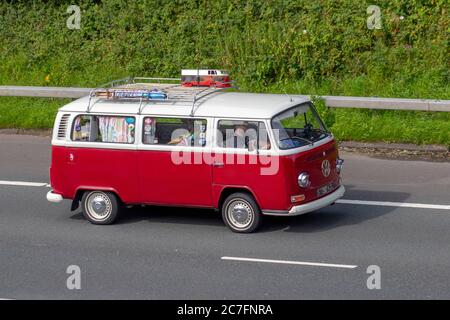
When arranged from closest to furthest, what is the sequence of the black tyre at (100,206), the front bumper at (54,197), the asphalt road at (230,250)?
the asphalt road at (230,250), the black tyre at (100,206), the front bumper at (54,197)

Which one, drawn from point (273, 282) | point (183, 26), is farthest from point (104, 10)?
point (273, 282)

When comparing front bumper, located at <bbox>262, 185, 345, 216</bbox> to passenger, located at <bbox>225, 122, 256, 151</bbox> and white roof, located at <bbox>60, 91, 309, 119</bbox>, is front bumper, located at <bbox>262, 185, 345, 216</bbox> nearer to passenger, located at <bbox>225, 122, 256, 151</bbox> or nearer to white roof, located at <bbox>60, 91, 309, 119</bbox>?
passenger, located at <bbox>225, 122, 256, 151</bbox>

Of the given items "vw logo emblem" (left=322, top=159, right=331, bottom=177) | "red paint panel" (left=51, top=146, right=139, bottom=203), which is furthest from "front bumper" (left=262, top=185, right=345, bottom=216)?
"red paint panel" (left=51, top=146, right=139, bottom=203)

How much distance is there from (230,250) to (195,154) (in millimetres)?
1395

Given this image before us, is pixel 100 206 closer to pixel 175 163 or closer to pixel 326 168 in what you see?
pixel 175 163

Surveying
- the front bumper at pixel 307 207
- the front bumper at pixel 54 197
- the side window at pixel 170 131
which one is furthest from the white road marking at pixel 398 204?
the front bumper at pixel 54 197

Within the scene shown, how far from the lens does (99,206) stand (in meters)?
14.4

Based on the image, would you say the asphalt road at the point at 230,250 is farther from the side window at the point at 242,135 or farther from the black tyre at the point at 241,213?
the side window at the point at 242,135

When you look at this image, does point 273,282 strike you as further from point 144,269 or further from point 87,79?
point 87,79

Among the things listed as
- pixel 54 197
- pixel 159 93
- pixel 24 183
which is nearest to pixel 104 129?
pixel 159 93

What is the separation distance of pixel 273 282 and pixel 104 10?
44.9 ft

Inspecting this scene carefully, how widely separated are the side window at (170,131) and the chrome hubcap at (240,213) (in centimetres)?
96

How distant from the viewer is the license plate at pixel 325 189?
13734 mm

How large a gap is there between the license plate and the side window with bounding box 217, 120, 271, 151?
3.21ft
